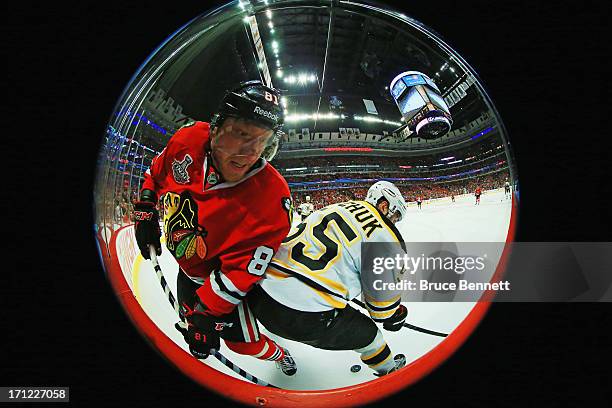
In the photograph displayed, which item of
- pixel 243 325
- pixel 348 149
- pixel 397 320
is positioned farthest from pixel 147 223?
pixel 397 320

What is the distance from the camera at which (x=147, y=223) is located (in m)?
1.44

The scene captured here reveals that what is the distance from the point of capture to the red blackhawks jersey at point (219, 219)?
1.24m


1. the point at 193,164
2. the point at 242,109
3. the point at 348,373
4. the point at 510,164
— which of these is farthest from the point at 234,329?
the point at 510,164

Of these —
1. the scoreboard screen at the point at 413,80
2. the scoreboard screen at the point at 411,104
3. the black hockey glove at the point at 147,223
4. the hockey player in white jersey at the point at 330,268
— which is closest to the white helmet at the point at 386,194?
the hockey player in white jersey at the point at 330,268

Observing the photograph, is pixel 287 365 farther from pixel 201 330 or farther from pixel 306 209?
pixel 306 209

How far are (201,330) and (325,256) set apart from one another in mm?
454

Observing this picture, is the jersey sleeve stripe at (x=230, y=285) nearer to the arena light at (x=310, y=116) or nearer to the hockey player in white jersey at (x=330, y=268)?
the hockey player in white jersey at (x=330, y=268)

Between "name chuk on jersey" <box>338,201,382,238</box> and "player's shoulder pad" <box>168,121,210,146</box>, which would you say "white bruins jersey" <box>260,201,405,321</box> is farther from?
"player's shoulder pad" <box>168,121,210,146</box>

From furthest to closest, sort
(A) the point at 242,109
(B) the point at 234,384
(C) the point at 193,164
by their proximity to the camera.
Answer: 1. (B) the point at 234,384
2. (C) the point at 193,164
3. (A) the point at 242,109

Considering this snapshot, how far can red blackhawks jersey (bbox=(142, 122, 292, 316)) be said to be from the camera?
1242 mm

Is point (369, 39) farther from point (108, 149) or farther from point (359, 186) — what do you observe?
point (108, 149)

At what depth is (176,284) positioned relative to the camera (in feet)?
4.63

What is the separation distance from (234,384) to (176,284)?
0.44 metres

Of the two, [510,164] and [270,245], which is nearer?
[270,245]
